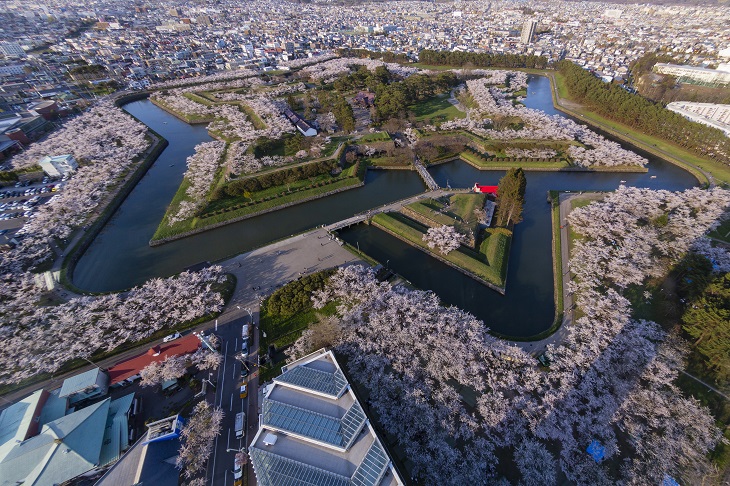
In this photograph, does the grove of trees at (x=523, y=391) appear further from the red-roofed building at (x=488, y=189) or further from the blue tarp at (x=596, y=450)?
the red-roofed building at (x=488, y=189)

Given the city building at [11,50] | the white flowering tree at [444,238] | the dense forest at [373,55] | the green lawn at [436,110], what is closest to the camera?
the white flowering tree at [444,238]

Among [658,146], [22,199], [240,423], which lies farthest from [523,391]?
[22,199]

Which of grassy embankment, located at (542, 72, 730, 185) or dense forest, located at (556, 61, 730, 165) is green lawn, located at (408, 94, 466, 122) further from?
dense forest, located at (556, 61, 730, 165)

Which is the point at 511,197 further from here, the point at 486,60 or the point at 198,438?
the point at 486,60

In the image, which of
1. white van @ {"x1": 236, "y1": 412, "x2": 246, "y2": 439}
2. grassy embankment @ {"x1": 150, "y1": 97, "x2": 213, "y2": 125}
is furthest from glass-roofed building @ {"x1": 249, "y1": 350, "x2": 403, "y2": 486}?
grassy embankment @ {"x1": 150, "y1": 97, "x2": 213, "y2": 125}

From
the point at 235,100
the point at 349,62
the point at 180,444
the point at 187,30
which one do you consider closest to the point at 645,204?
the point at 180,444

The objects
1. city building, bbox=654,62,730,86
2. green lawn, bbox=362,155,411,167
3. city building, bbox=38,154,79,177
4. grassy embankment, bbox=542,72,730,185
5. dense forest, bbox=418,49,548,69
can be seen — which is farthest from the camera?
dense forest, bbox=418,49,548,69

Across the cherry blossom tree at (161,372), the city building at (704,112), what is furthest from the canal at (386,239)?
the city building at (704,112)
